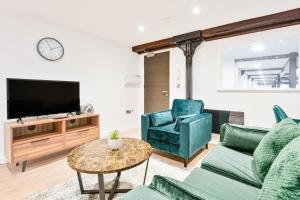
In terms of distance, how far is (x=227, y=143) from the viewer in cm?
188

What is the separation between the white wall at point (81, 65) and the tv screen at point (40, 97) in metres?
0.30

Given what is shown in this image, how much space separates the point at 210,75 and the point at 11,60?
3.46m

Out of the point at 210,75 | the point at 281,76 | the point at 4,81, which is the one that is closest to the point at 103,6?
the point at 4,81

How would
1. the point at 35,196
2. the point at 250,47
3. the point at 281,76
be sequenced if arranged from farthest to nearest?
the point at 250,47, the point at 281,76, the point at 35,196

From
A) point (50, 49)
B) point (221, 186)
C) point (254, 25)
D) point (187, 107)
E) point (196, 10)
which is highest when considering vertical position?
point (196, 10)

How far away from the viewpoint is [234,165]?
144cm

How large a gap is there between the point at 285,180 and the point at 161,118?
2.33 m

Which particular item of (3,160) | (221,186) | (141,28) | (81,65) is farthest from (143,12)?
(3,160)

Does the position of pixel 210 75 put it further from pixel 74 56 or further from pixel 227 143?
pixel 74 56

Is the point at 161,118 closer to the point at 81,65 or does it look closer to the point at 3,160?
the point at 81,65

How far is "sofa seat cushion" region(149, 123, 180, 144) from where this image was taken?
247cm

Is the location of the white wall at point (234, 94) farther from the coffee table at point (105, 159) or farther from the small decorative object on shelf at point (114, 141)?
the small decorative object on shelf at point (114, 141)

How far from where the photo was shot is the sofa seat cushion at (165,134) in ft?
8.10

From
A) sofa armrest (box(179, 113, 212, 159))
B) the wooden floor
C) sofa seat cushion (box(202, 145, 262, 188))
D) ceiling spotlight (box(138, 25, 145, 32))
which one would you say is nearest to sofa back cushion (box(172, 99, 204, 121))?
sofa armrest (box(179, 113, 212, 159))
